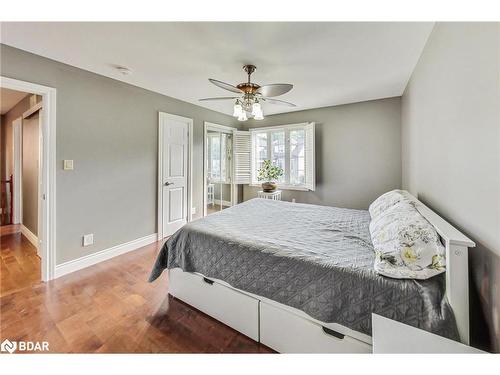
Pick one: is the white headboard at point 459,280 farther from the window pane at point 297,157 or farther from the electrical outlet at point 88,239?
the window pane at point 297,157

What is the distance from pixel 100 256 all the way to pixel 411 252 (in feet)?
10.5

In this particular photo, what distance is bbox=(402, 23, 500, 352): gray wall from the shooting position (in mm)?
940

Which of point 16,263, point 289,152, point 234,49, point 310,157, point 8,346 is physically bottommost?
point 8,346

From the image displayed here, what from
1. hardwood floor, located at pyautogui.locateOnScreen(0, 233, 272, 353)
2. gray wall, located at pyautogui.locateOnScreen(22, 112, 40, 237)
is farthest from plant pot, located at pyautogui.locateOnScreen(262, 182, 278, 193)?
gray wall, located at pyautogui.locateOnScreen(22, 112, 40, 237)

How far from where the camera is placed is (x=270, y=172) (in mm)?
4613

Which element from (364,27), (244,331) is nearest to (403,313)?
(244,331)

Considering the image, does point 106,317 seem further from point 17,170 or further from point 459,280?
point 17,170

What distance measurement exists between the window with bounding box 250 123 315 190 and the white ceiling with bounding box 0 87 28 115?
3846mm

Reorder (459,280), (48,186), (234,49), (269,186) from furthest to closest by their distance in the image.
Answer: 1. (269,186)
2. (48,186)
3. (234,49)
4. (459,280)

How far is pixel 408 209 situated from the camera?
1544mm

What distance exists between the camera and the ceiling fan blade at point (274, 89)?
6.64 feet

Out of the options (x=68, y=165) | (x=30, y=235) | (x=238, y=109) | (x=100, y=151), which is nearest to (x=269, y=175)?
(x=238, y=109)

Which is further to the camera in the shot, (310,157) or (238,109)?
(310,157)

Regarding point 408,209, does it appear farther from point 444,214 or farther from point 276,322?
point 276,322
